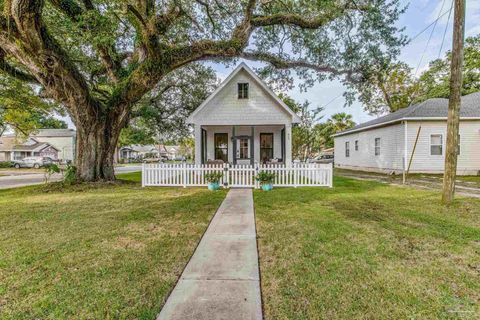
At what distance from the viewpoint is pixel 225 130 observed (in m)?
15.9

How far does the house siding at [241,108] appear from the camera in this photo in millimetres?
13438

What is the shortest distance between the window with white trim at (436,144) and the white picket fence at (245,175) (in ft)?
30.2

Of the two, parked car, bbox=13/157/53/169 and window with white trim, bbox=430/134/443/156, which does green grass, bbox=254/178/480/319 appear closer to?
window with white trim, bbox=430/134/443/156

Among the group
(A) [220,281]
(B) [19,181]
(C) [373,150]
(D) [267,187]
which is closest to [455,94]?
(D) [267,187]

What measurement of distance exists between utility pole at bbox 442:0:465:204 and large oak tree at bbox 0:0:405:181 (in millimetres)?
4247

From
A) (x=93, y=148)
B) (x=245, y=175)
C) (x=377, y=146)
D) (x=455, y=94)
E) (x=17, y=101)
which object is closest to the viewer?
(x=455, y=94)

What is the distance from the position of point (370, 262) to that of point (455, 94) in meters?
6.18

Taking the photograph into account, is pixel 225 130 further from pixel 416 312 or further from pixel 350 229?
pixel 416 312

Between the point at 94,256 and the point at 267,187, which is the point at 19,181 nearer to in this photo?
the point at 267,187

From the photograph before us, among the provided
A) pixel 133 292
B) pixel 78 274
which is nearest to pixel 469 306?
pixel 133 292

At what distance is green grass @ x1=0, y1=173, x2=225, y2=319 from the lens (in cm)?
249

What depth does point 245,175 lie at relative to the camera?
1064cm

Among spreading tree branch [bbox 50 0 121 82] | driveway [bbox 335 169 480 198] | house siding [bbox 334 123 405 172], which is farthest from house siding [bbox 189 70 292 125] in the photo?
house siding [bbox 334 123 405 172]

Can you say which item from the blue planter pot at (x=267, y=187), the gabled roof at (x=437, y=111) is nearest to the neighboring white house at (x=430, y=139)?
the gabled roof at (x=437, y=111)
